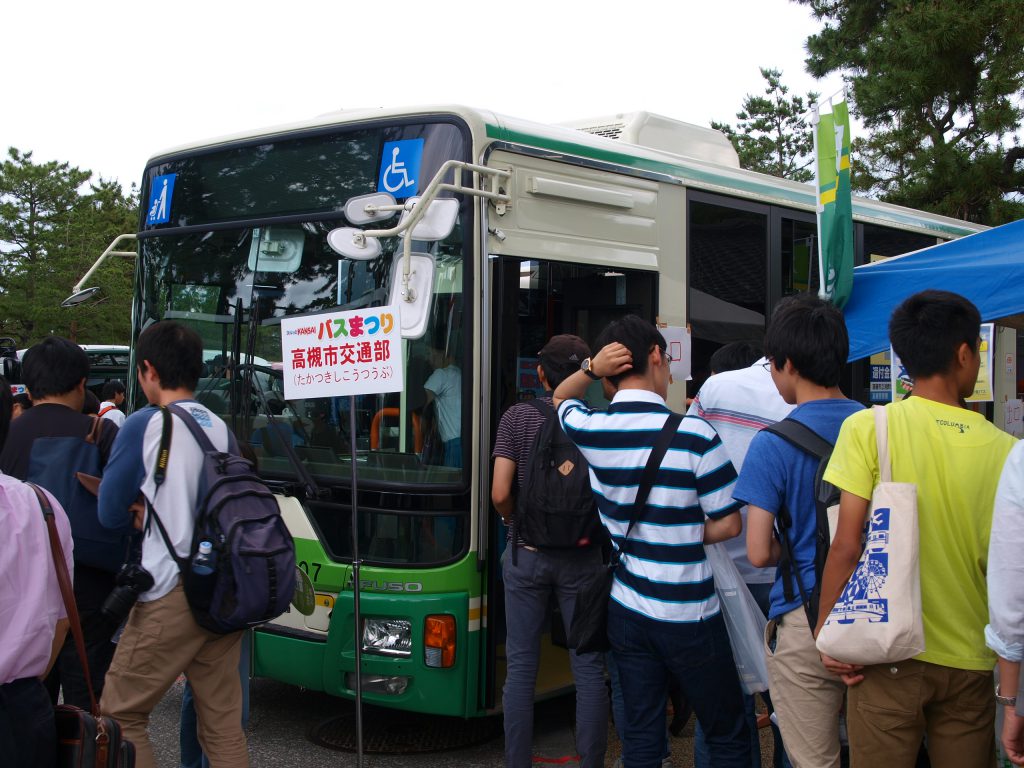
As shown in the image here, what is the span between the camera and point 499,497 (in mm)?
4020

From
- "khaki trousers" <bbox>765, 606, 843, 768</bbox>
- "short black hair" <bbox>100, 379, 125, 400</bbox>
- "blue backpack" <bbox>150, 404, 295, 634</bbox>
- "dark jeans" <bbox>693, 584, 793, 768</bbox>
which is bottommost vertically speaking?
"dark jeans" <bbox>693, 584, 793, 768</bbox>

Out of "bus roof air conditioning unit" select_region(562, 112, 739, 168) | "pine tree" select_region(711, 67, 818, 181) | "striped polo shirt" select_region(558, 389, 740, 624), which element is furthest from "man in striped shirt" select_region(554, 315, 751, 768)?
"pine tree" select_region(711, 67, 818, 181)

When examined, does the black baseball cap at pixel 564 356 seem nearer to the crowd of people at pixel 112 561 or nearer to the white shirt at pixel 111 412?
the crowd of people at pixel 112 561

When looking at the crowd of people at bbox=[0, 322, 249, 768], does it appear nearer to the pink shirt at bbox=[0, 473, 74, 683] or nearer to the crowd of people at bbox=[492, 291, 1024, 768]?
the pink shirt at bbox=[0, 473, 74, 683]

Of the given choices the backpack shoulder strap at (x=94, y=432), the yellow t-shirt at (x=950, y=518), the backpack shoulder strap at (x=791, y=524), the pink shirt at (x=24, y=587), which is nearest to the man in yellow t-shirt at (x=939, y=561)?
the yellow t-shirt at (x=950, y=518)

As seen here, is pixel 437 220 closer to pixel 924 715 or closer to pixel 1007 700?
pixel 924 715

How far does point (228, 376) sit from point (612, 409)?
239cm

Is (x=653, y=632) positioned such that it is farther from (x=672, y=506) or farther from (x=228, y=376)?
(x=228, y=376)

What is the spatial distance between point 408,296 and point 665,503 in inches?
64.5

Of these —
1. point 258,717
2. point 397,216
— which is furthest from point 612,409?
point 258,717

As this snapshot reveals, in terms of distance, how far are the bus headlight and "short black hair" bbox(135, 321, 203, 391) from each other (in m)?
1.46

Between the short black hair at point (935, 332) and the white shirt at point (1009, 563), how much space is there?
427mm

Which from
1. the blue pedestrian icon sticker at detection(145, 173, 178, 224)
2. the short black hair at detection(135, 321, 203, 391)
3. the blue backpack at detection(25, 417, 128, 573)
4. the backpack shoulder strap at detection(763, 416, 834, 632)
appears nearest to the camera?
the backpack shoulder strap at detection(763, 416, 834, 632)

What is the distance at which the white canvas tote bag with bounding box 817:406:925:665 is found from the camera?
7.72 ft
